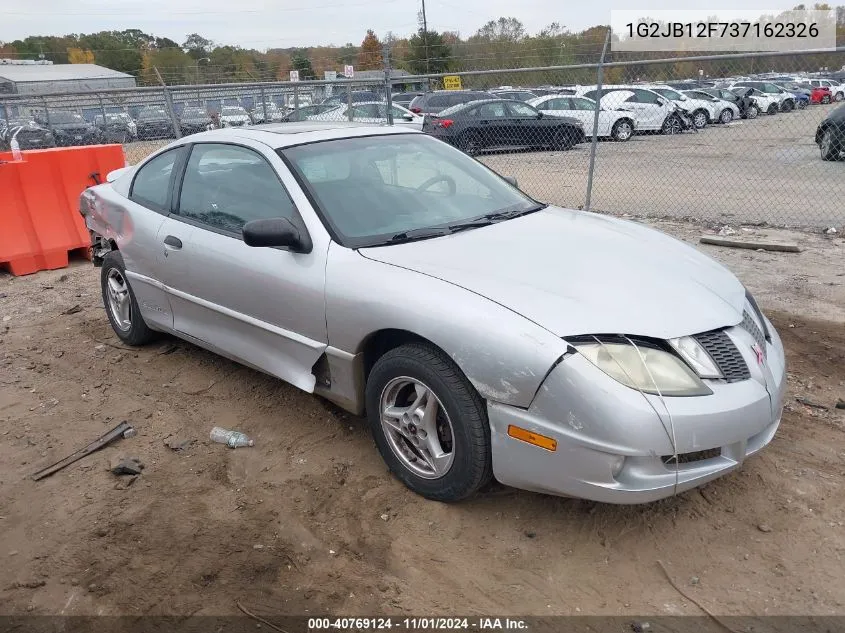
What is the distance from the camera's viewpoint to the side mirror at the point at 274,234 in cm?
342

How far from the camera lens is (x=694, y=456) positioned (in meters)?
2.75

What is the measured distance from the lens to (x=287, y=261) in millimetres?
3621

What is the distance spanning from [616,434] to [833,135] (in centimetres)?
1351

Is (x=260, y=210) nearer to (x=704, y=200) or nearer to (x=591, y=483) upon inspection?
(x=591, y=483)

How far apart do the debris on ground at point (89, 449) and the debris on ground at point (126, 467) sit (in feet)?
0.76

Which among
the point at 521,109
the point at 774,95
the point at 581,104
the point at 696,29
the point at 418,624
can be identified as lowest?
the point at 774,95

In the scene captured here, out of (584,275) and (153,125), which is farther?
(153,125)

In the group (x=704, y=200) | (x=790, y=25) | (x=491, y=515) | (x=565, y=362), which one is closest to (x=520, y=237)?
(x=565, y=362)

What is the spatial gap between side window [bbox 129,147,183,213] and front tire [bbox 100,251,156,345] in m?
0.49

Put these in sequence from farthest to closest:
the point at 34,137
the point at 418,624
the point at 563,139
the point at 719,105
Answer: the point at 719,105, the point at 34,137, the point at 563,139, the point at 418,624

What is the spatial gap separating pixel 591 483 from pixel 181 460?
224 cm

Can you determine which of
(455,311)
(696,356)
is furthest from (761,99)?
(455,311)

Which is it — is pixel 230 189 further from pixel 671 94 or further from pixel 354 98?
pixel 671 94

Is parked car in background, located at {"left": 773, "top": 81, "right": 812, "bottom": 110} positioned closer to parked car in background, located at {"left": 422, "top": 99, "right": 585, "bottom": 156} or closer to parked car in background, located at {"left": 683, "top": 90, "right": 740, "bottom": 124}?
parked car in background, located at {"left": 683, "top": 90, "right": 740, "bottom": 124}
